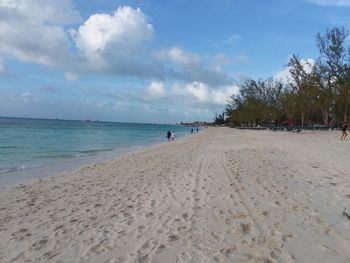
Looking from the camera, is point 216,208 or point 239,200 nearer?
point 216,208

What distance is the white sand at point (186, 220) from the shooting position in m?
5.66

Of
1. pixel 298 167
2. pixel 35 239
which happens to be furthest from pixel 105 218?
pixel 298 167

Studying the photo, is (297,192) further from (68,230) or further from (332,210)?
(68,230)

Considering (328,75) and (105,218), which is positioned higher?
(328,75)

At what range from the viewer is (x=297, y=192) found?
945 cm

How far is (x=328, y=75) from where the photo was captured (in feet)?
184

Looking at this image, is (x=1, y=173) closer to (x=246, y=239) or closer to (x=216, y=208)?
(x=216, y=208)

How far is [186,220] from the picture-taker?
7.41 meters

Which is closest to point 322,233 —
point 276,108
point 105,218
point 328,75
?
point 105,218

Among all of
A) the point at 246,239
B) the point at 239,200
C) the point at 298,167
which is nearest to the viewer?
the point at 246,239

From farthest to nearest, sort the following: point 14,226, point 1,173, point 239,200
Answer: point 1,173
point 239,200
point 14,226

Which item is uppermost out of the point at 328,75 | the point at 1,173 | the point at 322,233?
the point at 328,75

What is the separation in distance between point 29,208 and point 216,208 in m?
4.56

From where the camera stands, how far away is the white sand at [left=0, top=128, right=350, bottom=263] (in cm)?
566
